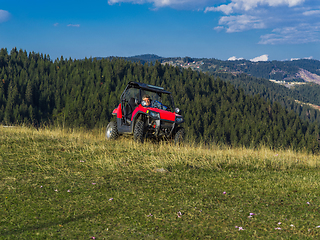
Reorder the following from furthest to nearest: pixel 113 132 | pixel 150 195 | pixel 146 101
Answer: pixel 113 132
pixel 146 101
pixel 150 195

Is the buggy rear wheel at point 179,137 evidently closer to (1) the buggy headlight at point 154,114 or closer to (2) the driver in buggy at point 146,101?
(1) the buggy headlight at point 154,114

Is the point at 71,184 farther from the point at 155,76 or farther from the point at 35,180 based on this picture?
the point at 155,76

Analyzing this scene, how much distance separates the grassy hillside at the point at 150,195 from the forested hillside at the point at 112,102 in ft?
321

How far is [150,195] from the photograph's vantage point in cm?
601

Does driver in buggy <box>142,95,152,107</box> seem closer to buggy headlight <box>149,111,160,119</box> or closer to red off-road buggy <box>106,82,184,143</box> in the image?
red off-road buggy <box>106,82,184,143</box>

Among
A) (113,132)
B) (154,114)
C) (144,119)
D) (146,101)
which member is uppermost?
(146,101)

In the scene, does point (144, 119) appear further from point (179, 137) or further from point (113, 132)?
point (113, 132)

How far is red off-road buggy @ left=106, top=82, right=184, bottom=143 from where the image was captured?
12188 mm

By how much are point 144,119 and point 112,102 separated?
121m

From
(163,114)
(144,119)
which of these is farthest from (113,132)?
(163,114)

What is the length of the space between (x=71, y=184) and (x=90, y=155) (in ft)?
9.48

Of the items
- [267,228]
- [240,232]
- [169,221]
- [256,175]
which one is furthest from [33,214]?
[256,175]

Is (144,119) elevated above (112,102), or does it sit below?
above

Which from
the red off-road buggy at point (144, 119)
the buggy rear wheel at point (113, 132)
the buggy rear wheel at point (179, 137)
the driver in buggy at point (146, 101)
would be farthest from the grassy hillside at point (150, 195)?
the buggy rear wheel at point (113, 132)
